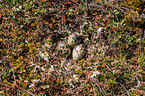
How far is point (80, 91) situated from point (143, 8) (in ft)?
7.92

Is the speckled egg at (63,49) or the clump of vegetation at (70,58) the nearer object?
the clump of vegetation at (70,58)

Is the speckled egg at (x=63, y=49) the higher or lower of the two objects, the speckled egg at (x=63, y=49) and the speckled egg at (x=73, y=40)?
the lower

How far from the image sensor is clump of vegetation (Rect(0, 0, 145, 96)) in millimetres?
3115

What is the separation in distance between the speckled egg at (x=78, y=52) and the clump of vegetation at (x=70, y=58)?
125mm

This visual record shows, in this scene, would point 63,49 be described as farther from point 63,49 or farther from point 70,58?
point 70,58

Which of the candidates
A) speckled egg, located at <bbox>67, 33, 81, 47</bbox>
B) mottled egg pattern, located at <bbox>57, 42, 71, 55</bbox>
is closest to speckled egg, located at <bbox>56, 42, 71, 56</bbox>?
mottled egg pattern, located at <bbox>57, 42, 71, 55</bbox>

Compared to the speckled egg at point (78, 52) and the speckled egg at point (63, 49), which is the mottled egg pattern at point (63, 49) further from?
the speckled egg at point (78, 52)

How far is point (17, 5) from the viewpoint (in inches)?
145

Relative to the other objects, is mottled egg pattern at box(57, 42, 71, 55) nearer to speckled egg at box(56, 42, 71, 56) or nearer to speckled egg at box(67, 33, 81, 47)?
speckled egg at box(56, 42, 71, 56)

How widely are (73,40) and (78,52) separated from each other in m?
0.30

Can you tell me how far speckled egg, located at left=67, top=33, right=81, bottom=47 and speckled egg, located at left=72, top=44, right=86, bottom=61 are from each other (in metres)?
0.09

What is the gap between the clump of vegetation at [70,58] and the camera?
10.2ft

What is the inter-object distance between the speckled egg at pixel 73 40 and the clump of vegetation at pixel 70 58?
0.66ft

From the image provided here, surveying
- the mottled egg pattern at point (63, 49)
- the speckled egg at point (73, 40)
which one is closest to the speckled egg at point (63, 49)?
the mottled egg pattern at point (63, 49)
